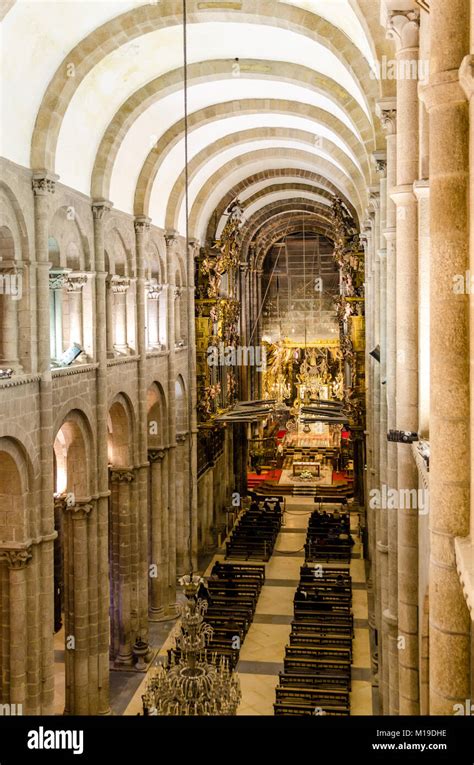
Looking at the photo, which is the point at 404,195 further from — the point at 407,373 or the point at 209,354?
the point at 209,354

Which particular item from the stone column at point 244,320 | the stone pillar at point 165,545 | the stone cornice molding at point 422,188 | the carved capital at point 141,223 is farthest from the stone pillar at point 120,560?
the stone column at point 244,320

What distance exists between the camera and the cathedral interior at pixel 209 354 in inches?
204

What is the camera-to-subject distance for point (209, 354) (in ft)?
84.0

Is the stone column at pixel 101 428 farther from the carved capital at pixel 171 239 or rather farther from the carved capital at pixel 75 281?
the carved capital at pixel 171 239

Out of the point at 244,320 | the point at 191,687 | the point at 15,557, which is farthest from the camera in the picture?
the point at 244,320

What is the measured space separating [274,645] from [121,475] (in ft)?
18.1

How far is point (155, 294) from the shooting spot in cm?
2147

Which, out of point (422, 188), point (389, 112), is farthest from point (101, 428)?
point (422, 188)

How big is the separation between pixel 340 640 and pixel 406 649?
31.9 ft

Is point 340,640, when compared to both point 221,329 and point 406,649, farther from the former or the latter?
point 221,329

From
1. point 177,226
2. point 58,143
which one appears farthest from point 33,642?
point 177,226

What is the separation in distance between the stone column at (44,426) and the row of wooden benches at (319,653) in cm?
416

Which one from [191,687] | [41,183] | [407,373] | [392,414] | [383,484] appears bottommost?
[191,687]

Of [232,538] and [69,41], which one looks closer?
[69,41]
